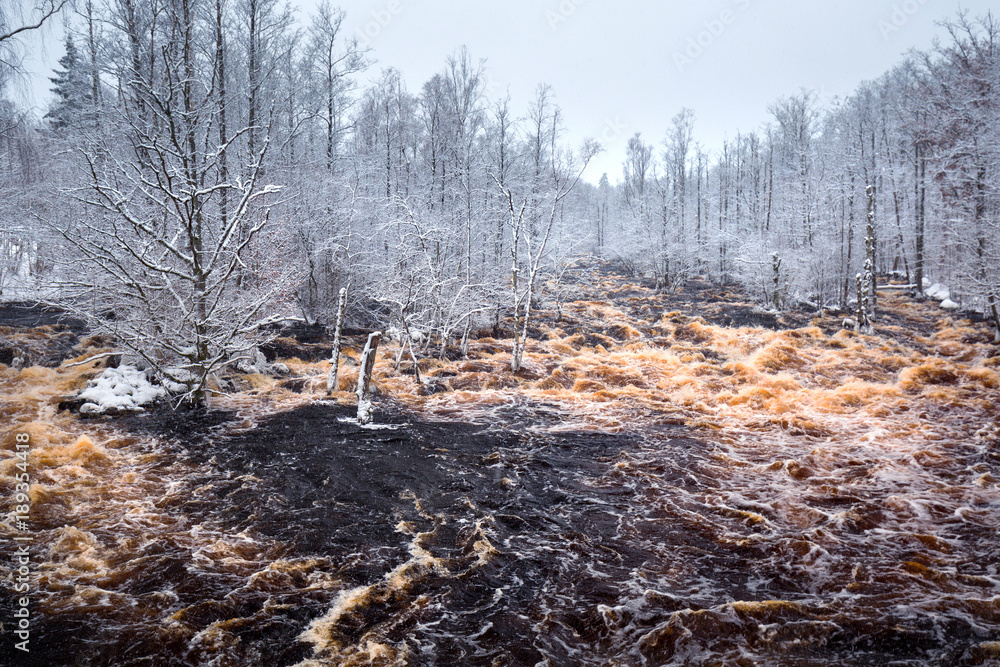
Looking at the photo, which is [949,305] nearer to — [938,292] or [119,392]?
[938,292]

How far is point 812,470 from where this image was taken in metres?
7.39

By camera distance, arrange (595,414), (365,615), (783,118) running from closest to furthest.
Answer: (365,615)
(595,414)
(783,118)

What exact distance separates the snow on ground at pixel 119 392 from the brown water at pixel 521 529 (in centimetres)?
47

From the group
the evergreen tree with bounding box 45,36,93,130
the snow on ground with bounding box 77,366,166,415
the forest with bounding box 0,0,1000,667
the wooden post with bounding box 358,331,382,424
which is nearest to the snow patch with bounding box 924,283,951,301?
the forest with bounding box 0,0,1000,667

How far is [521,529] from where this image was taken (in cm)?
569

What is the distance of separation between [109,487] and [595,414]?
8.05 meters

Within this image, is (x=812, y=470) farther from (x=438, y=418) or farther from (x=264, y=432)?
(x=264, y=432)

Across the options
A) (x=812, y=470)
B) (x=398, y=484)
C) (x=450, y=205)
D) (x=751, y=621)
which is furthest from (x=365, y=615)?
(x=450, y=205)

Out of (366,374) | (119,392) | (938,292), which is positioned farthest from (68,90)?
(938,292)

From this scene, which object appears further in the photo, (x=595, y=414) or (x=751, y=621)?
(x=595, y=414)

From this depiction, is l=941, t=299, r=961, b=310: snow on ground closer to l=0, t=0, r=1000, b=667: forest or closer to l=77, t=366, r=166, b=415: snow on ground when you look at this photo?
l=0, t=0, r=1000, b=667: forest

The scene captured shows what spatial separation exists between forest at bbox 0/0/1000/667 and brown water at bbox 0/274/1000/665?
0.04 meters

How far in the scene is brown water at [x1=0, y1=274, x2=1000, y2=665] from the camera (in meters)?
3.80

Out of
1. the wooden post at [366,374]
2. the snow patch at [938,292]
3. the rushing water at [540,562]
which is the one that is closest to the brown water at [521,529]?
the rushing water at [540,562]
